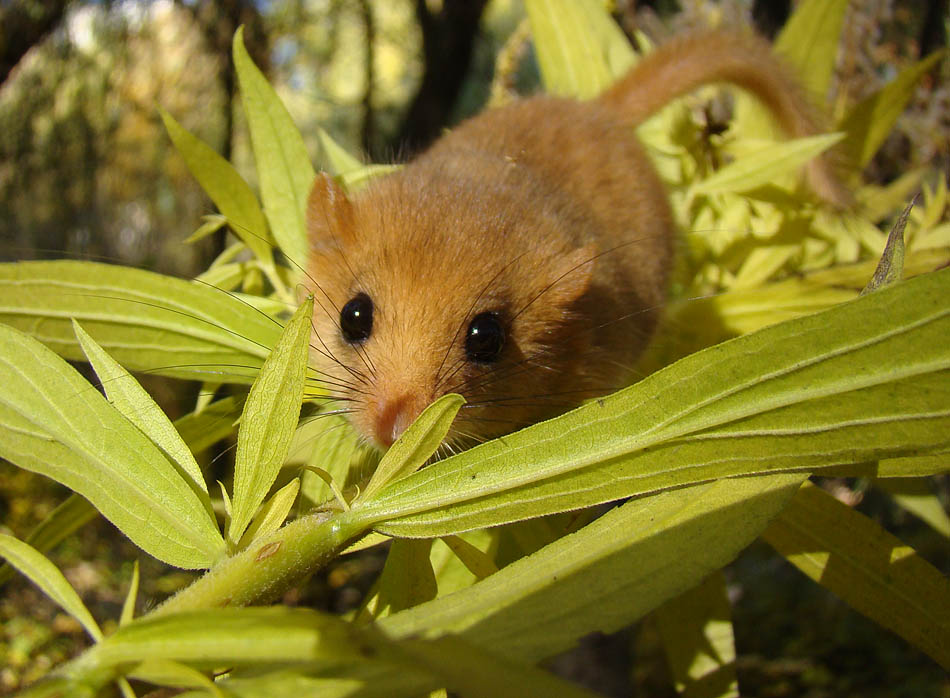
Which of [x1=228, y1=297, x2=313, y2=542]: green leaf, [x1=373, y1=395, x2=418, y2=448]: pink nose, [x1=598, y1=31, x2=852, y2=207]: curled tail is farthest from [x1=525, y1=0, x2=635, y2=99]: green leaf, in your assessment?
[x1=228, y1=297, x2=313, y2=542]: green leaf

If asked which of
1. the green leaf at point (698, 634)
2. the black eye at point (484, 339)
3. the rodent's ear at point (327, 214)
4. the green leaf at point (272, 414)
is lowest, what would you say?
the green leaf at point (698, 634)

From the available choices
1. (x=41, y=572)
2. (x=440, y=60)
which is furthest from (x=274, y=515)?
(x=440, y=60)

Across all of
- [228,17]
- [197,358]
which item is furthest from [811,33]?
[228,17]

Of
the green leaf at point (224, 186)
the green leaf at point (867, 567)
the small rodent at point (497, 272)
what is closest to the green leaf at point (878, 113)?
the small rodent at point (497, 272)

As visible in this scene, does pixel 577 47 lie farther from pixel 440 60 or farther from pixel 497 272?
pixel 440 60

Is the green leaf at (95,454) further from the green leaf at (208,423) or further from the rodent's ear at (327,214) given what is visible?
the rodent's ear at (327,214)

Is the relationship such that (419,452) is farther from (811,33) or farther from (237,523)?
(811,33)
